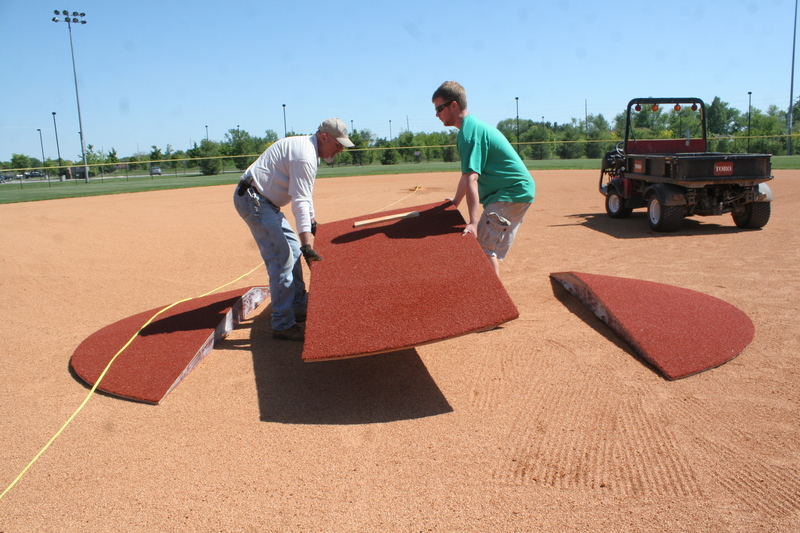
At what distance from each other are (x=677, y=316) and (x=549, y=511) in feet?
8.44

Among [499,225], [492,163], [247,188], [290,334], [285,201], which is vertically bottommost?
[290,334]

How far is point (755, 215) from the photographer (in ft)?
29.6

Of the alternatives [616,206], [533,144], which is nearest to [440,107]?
[616,206]

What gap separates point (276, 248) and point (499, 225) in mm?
1820

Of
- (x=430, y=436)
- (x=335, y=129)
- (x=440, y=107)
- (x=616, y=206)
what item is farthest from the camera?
(x=616, y=206)

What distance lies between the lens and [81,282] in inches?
285

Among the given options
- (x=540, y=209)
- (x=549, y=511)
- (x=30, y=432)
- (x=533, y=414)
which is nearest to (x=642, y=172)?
(x=540, y=209)

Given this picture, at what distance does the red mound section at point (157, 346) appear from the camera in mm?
3943

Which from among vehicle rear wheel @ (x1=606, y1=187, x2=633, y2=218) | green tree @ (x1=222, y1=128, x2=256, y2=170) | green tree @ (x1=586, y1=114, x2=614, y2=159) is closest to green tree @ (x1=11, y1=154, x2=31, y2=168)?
green tree @ (x1=222, y1=128, x2=256, y2=170)

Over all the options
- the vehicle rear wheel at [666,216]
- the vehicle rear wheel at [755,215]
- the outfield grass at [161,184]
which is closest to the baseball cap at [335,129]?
the vehicle rear wheel at [666,216]

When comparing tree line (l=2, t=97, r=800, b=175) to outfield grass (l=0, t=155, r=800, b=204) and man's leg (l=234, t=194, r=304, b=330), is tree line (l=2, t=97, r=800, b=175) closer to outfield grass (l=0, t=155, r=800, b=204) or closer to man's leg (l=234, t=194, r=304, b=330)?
outfield grass (l=0, t=155, r=800, b=204)

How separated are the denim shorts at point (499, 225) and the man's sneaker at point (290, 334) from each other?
5.57 feet

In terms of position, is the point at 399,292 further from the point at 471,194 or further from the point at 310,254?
the point at 471,194

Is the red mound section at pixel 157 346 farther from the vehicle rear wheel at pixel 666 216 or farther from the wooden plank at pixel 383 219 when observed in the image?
the vehicle rear wheel at pixel 666 216
